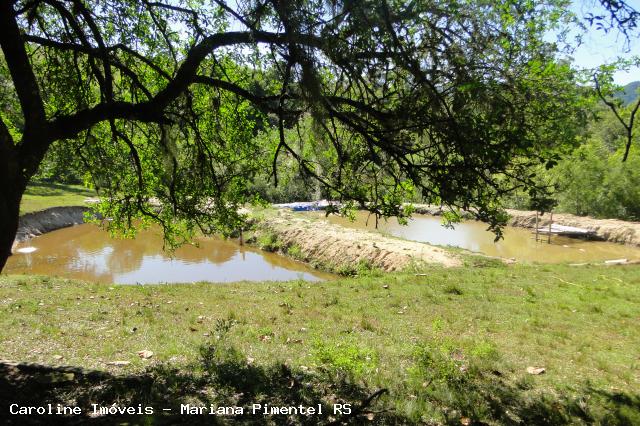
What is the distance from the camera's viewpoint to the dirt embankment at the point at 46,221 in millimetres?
23812

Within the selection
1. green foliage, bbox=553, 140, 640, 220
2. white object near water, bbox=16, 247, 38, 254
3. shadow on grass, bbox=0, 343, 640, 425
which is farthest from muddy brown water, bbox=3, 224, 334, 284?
green foliage, bbox=553, 140, 640, 220

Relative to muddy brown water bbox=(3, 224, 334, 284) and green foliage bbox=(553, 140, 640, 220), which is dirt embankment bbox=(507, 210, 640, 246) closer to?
green foliage bbox=(553, 140, 640, 220)

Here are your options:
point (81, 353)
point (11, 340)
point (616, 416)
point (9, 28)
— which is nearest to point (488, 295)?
point (616, 416)

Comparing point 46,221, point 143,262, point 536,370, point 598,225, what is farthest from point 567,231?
point 46,221

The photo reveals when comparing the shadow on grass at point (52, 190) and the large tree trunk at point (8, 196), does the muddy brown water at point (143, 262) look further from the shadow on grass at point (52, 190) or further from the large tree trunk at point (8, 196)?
the large tree trunk at point (8, 196)

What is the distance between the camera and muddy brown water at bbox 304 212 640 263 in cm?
2239

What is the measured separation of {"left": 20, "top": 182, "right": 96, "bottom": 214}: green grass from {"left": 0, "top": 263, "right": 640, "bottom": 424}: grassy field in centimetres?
1797

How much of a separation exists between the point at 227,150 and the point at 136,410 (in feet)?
18.4

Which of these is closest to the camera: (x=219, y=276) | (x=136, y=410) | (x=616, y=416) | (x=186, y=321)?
(x=136, y=410)

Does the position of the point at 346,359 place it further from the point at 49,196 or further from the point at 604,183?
the point at 49,196

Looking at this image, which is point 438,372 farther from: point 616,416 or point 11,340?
point 11,340

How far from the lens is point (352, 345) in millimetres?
6305

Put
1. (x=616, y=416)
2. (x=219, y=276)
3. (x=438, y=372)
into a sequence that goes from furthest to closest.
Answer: (x=219, y=276) → (x=438, y=372) → (x=616, y=416)

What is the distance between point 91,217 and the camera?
9203 millimetres
